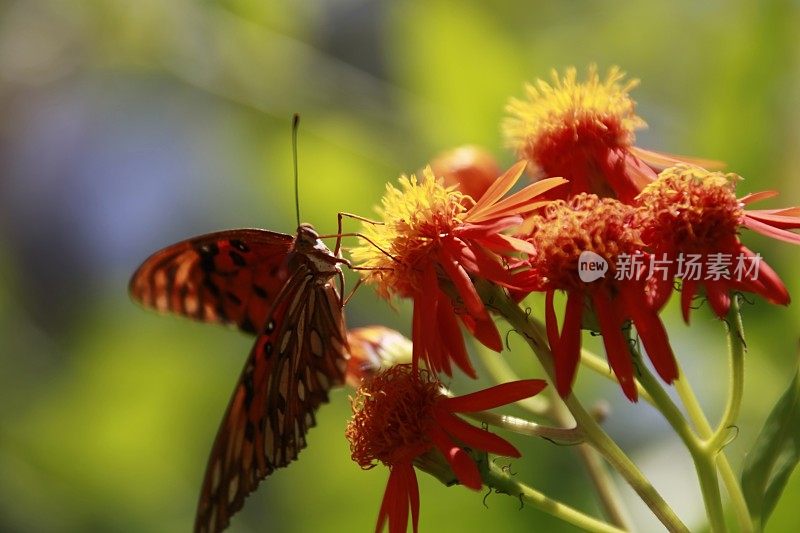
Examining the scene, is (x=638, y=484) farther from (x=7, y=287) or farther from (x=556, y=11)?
(x=7, y=287)

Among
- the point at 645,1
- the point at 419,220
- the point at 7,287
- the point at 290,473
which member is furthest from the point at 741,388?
the point at 7,287

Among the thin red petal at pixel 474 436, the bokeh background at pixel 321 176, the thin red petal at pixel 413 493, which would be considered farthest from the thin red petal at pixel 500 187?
the bokeh background at pixel 321 176

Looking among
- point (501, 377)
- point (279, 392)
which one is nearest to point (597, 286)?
point (501, 377)

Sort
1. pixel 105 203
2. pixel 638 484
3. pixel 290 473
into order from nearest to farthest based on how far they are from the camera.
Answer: pixel 638 484 < pixel 290 473 < pixel 105 203

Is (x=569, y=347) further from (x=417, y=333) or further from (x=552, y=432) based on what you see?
(x=417, y=333)

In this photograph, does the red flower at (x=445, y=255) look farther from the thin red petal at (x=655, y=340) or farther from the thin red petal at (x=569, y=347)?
the thin red petal at (x=655, y=340)

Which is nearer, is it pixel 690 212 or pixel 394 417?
pixel 690 212

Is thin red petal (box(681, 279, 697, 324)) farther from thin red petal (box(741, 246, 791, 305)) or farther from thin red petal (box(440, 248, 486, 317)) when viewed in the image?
thin red petal (box(440, 248, 486, 317))

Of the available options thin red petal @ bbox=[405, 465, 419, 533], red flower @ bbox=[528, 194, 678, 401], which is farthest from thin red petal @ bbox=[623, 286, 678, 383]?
thin red petal @ bbox=[405, 465, 419, 533]
